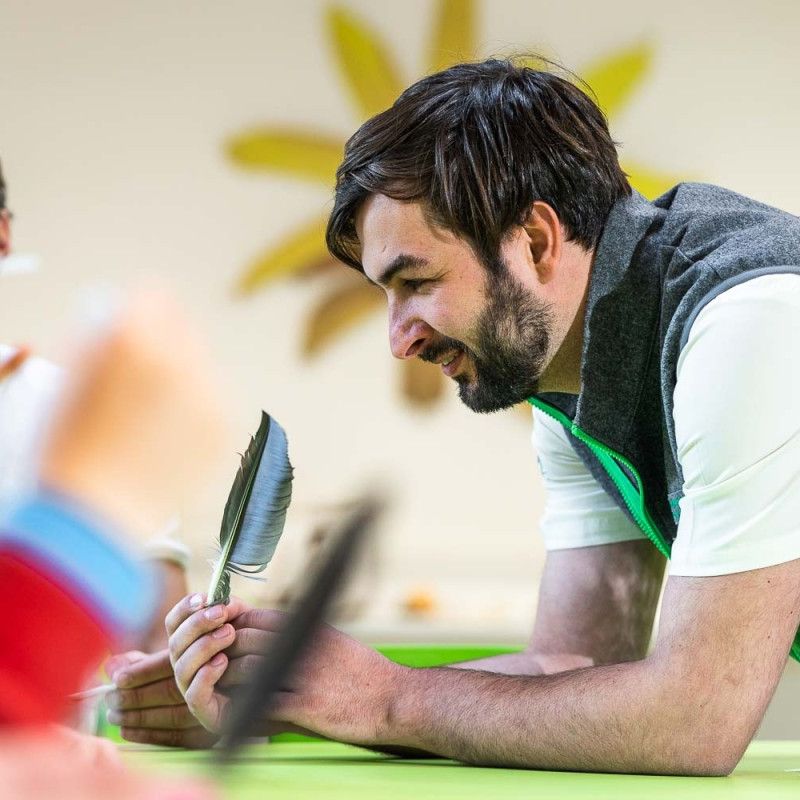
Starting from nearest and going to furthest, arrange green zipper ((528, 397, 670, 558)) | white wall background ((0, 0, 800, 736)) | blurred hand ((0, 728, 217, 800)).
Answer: blurred hand ((0, 728, 217, 800)) → green zipper ((528, 397, 670, 558)) → white wall background ((0, 0, 800, 736))

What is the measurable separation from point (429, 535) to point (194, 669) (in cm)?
223

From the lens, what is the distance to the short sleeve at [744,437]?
2.84 ft

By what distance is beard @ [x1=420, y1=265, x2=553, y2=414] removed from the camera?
1140mm

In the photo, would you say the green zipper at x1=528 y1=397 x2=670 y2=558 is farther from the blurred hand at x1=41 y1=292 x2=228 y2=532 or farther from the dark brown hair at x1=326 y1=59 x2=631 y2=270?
the blurred hand at x1=41 y1=292 x2=228 y2=532

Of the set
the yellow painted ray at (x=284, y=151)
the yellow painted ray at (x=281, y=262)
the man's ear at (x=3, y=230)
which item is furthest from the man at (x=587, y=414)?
the yellow painted ray at (x=284, y=151)

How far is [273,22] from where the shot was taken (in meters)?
3.30

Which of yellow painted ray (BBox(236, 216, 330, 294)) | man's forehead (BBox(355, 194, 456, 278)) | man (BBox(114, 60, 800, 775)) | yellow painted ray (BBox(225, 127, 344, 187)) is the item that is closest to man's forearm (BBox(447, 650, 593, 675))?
man (BBox(114, 60, 800, 775))

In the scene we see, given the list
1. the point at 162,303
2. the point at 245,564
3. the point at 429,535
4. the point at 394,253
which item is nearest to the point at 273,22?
the point at 429,535

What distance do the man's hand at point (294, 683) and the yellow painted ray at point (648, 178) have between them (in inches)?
103

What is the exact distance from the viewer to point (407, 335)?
1.15 m

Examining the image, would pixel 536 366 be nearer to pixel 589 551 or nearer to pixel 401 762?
pixel 589 551

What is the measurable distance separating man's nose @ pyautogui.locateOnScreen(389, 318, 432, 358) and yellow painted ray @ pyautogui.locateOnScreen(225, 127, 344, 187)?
214 cm

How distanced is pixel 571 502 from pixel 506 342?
315mm

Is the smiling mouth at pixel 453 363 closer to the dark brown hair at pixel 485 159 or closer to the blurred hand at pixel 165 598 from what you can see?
the dark brown hair at pixel 485 159
